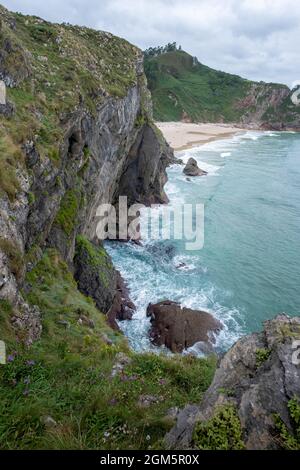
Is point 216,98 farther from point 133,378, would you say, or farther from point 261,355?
point 261,355

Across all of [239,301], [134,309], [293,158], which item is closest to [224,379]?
[134,309]

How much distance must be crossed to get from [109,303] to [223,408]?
15691 millimetres

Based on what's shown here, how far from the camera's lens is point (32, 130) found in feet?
46.6

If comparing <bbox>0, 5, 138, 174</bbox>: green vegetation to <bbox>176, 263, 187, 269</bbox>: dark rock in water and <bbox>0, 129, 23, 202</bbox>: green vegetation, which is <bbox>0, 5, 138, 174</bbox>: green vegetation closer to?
<bbox>0, 129, 23, 202</bbox>: green vegetation

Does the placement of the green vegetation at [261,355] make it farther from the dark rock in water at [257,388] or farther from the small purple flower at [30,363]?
the small purple flower at [30,363]

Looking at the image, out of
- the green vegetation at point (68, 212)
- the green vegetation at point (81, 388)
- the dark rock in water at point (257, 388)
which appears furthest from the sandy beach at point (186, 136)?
the dark rock in water at point (257, 388)

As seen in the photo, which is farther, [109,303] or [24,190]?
[109,303]

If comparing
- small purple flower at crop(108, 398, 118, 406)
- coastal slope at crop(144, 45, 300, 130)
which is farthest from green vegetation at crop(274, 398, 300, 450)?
coastal slope at crop(144, 45, 300, 130)

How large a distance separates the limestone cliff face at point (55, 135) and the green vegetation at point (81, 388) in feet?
3.97

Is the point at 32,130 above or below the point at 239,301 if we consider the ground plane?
above

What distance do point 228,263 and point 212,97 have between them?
492 feet

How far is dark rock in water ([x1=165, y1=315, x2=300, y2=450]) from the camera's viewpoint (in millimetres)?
5426
